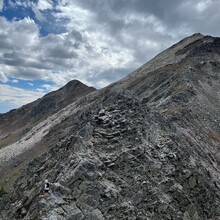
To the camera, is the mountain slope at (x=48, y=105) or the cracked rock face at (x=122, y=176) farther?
the mountain slope at (x=48, y=105)

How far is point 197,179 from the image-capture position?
1280 inches

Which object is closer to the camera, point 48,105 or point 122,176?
point 122,176

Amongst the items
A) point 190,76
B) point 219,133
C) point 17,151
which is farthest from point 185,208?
point 17,151

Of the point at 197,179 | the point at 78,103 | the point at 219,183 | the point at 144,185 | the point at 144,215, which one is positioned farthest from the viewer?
the point at 78,103

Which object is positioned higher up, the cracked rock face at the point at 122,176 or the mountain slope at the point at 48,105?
the mountain slope at the point at 48,105

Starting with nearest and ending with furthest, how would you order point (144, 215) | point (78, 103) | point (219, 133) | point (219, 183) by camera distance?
point (144, 215)
point (219, 183)
point (219, 133)
point (78, 103)

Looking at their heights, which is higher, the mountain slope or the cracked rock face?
the mountain slope

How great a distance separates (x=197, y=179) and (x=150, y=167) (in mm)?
4924

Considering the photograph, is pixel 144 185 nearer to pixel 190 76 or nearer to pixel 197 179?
pixel 197 179

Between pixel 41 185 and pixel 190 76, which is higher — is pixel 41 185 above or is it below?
below

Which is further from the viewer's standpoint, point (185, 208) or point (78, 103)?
point (78, 103)

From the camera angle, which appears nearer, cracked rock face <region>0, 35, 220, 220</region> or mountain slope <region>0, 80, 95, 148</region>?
cracked rock face <region>0, 35, 220, 220</region>

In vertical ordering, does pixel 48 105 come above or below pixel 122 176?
above

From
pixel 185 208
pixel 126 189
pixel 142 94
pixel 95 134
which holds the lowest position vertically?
pixel 185 208
